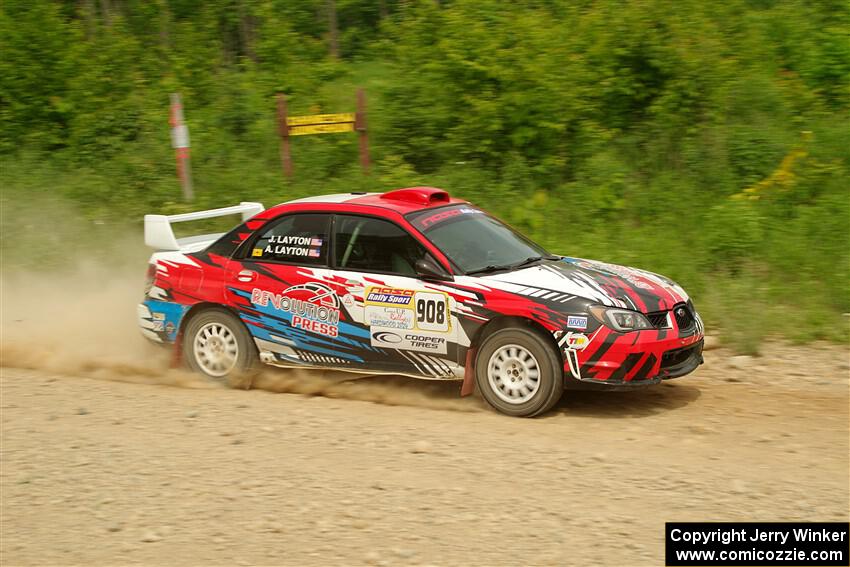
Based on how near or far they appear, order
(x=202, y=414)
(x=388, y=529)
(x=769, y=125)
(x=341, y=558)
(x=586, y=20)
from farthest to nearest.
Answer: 1. (x=586, y=20)
2. (x=769, y=125)
3. (x=202, y=414)
4. (x=388, y=529)
5. (x=341, y=558)

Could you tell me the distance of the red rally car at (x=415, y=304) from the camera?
23.2 feet

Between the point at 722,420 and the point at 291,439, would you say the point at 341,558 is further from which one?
the point at 722,420

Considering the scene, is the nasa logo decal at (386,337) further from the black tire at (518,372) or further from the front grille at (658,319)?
the front grille at (658,319)

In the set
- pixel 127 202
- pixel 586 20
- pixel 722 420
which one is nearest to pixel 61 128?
pixel 127 202

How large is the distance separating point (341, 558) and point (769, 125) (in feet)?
35.0

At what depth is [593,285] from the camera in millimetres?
7363

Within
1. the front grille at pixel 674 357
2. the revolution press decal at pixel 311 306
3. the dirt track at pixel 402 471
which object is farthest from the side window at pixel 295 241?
the front grille at pixel 674 357

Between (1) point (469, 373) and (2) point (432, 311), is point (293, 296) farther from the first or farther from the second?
(1) point (469, 373)

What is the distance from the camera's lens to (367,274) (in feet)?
25.6

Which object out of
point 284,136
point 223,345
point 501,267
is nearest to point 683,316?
point 501,267

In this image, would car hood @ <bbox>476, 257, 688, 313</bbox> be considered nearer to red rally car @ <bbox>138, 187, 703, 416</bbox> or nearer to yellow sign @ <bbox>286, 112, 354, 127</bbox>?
red rally car @ <bbox>138, 187, 703, 416</bbox>

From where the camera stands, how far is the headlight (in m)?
7.01

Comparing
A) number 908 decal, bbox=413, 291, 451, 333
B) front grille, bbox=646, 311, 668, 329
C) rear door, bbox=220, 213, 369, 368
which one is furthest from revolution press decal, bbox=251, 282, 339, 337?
front grille, bbox=646, 311, 668, 329

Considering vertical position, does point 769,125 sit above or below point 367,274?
above
